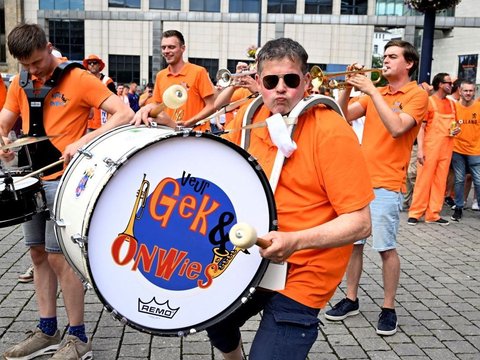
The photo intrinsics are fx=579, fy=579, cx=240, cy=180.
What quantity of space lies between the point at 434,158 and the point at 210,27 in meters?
36.0

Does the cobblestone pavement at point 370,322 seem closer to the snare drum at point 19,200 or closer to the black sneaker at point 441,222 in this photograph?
the snare drum at point 19,200

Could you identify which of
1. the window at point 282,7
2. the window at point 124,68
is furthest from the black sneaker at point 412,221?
the window at point 124,68

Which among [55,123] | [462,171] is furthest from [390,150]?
[462,171]

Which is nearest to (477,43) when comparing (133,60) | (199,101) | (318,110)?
(133,60)

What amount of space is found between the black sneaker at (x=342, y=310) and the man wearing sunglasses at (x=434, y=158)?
370 cm

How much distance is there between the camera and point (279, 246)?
6.61 ft

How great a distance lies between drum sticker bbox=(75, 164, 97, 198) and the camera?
243 centimetres

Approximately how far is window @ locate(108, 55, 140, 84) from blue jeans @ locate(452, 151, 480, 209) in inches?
1405

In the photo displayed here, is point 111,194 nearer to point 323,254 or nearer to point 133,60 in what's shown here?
point 323,254

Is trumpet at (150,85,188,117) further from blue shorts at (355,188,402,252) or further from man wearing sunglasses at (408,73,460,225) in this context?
man wearing sunglasses at (408,73,460,225)

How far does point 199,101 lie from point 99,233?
4.00 meters

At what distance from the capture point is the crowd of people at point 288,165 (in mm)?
2244

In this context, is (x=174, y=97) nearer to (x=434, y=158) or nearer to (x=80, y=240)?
(x=80, y=240)

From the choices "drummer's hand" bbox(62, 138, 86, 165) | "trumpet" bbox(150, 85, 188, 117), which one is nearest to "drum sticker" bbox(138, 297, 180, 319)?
"trumpet" bbox(150, 85, 188, 117)
